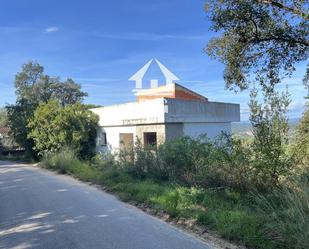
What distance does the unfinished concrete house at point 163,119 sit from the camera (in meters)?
19.1

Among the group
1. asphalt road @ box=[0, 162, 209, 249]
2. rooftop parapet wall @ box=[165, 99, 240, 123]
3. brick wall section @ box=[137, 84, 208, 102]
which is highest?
brick wall section @ box=[137, 84, 208, 102]

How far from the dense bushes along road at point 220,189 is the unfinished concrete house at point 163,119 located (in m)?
3.28

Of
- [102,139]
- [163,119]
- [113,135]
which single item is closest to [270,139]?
[163,119]

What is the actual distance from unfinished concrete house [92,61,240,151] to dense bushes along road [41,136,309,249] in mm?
3278

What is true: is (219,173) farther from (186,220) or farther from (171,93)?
(171,93)

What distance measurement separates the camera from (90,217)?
326 inches

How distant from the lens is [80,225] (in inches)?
298

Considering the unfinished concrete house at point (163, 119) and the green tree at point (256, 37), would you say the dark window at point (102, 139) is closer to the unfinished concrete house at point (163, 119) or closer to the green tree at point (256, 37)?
the unfinished concrete house at point (163, 119)

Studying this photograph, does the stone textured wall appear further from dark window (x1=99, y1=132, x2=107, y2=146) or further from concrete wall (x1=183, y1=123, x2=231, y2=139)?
dark window (x1=99, y1=132, x2=107, y2=146)

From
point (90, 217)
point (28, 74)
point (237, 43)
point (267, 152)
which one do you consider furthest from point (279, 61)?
point (28, 74)

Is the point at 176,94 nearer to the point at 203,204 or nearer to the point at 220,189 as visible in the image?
the point at 220,189

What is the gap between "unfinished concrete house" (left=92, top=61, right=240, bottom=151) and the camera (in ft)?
62.6

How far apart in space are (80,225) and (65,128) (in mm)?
16718

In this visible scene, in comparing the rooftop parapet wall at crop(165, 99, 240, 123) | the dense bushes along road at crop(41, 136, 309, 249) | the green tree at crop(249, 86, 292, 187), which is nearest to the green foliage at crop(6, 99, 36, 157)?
the rooftop parapet wall at crop(165, 99, 240, 123)
